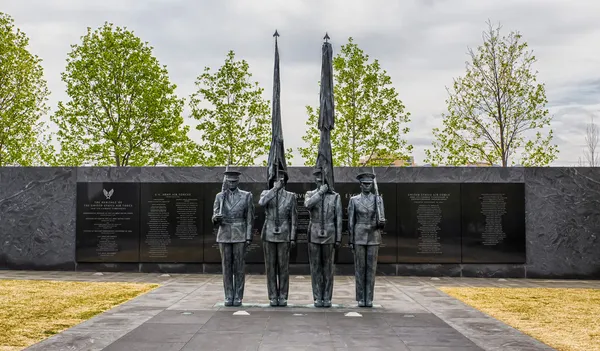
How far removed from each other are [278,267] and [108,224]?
657cm

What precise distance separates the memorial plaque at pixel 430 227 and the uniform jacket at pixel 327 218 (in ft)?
16.9

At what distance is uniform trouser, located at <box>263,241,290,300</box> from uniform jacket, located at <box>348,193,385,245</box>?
1.14 metres

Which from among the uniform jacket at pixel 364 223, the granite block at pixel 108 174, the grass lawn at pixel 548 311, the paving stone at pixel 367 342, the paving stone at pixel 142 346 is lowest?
the grass lawn at pixel 548 311

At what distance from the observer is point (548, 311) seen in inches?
372

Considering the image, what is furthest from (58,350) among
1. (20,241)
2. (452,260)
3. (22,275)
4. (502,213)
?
(502,213)

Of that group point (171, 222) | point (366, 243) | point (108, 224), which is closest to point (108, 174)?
point (108, 224)

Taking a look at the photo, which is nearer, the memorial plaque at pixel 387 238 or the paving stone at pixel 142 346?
the paving stone at pixel 142 346

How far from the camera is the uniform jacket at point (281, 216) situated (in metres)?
9.48

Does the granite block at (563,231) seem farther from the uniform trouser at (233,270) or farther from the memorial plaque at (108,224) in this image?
the memorial plaque at (108,224)

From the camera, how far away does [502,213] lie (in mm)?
14242

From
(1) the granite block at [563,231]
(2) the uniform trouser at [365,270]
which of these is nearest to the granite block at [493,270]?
(1) the granite block at [563,231]

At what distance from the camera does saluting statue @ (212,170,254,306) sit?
958 cm

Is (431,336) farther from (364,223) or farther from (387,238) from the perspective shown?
(387,238)

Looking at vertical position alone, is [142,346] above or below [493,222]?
below
